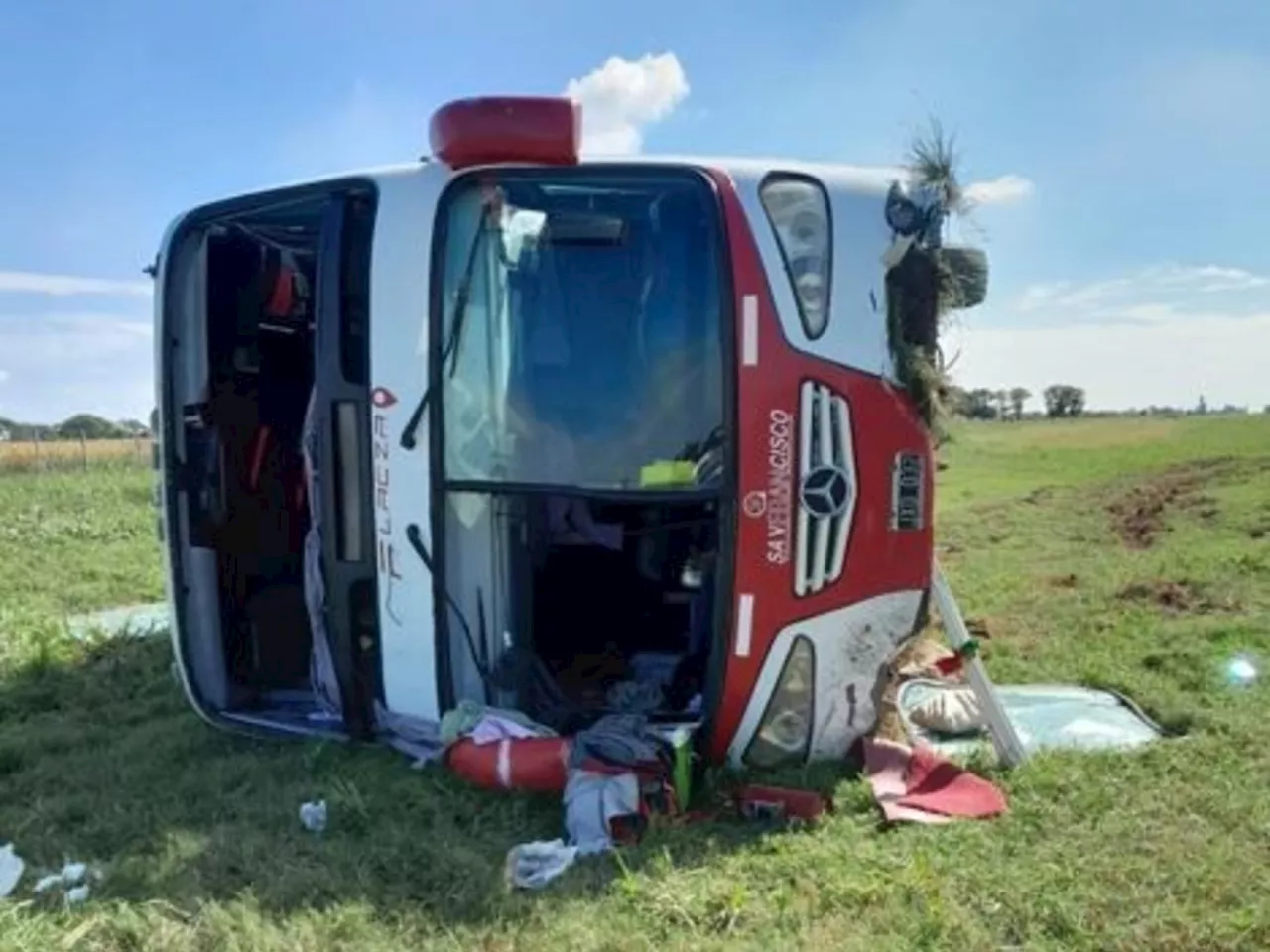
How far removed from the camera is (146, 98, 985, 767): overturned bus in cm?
348

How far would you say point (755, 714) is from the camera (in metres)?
3.58

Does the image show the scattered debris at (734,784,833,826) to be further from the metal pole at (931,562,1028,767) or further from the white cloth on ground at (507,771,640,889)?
the metal pole at (931,562,1028,767)

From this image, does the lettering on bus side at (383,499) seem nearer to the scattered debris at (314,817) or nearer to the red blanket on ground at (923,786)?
the scattered debris at (314,817)

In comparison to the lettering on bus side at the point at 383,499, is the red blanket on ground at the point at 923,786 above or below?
below

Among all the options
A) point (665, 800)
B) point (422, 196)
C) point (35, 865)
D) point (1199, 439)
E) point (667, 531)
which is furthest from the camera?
point (1199, 439)

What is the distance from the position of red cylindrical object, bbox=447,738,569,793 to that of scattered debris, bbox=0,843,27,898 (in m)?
1.26

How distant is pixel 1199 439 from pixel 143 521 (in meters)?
22.3

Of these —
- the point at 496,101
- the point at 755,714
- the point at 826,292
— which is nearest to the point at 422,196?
the point at 496,101

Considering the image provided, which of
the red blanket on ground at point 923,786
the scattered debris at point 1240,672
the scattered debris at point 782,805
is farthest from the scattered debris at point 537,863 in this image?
the scattered debris at point 1240,672

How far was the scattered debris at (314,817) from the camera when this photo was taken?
3.37m

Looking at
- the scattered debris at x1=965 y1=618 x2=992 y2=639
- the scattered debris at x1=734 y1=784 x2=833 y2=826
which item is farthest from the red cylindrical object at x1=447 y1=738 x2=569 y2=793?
the scattered debris at x1=965 y1=618 x2=992 y2=639

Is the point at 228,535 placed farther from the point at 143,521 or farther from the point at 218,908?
the point at 143,521

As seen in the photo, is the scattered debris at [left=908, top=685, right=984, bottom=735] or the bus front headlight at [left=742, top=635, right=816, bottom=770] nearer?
the bus front headlight at [left=742, top=635, right=816, bottom=770]

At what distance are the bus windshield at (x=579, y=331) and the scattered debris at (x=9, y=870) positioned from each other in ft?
5.38
